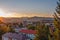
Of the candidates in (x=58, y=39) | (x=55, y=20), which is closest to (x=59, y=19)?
(x=55, y=20)

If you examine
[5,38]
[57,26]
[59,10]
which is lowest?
[5,38]

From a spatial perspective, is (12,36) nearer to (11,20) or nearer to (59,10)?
(59,10)

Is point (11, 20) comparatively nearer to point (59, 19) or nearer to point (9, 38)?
point (9, 38)

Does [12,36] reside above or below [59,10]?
below

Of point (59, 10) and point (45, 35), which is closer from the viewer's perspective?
point (59, 10)

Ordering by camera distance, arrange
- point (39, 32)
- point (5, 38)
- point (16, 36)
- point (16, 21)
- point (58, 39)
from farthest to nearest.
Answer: point (16, 21), point (5, 38), point (16, 36), point (39, 32), point (58, 39)

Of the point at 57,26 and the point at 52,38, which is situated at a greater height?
the point at 57,26

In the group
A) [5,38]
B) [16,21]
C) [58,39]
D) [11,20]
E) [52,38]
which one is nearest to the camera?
[58,39]

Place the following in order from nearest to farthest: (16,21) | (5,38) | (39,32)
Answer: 1. (39,32)
2. (5,38)
3. (16,21)

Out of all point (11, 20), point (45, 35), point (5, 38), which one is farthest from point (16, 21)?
point (45, 35)
